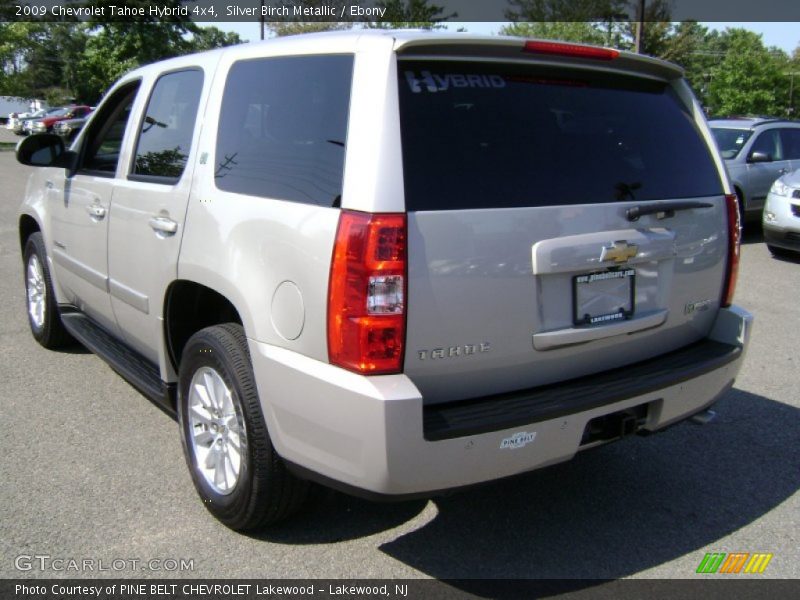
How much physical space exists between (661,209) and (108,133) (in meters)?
3.21

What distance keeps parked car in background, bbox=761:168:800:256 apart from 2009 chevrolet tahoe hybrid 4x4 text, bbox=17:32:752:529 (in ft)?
21.4

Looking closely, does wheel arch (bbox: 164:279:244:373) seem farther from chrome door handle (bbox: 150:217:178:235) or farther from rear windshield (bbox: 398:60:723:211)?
rear windshield (bbox: 398:60:723:211)

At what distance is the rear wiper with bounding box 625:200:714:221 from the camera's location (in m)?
3.01

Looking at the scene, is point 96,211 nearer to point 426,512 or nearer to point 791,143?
point 426,512

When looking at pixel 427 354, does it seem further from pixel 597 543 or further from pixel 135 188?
pixel 135 188

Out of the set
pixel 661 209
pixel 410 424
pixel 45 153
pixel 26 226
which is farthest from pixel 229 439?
pixel 26 226

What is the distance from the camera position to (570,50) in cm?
300

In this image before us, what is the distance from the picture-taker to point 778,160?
37.9ft

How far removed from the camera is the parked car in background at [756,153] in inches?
435

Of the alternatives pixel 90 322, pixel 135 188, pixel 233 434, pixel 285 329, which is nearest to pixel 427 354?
pixel 285 329

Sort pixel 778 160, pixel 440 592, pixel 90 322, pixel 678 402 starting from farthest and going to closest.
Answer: pixel 778 160, pixel 90 322, pixel 678 402, pixel 440 592

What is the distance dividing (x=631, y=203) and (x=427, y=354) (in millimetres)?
1093

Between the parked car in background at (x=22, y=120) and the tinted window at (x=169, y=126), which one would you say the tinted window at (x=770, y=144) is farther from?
the parked car in background at (x=22, y=120)

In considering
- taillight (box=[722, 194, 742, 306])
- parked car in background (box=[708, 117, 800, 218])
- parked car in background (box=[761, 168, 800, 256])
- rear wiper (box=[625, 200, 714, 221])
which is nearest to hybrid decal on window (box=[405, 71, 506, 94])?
rear wiper (box=[625, 200, 714, 221])
